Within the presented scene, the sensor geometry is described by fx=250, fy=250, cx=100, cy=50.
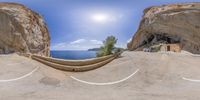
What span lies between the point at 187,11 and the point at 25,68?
26625 mm

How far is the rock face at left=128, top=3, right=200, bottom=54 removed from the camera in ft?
94.4

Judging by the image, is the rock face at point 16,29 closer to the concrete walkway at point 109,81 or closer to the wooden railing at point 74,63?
the concrete walkway at point 109,81

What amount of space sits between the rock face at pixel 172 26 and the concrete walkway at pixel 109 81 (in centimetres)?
2296

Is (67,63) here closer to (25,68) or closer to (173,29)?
(25,68)

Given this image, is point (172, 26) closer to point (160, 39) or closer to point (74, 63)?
point (160, 39)

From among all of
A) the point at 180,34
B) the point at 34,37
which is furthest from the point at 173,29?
the point at 34,37

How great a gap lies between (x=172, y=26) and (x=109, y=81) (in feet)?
90.8

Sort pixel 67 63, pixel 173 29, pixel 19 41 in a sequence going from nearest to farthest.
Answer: pixel 67 63, pixel 19 41, pixel 173 29

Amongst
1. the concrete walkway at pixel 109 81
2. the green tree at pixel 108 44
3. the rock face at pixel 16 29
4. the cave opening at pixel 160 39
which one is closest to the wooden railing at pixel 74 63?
the concrete walkway at pixel 109 81

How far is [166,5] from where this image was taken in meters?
33.5

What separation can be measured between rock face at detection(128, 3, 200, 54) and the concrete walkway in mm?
22955

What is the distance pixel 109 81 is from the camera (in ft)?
19.0

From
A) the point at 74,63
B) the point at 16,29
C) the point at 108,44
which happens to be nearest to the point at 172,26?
the point at 108,44

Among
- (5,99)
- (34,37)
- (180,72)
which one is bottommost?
(5,99)
